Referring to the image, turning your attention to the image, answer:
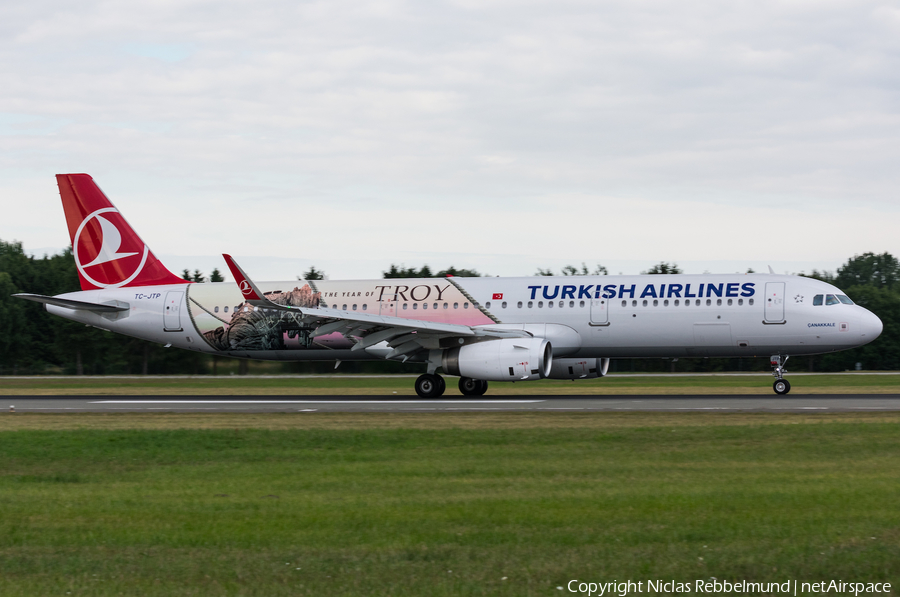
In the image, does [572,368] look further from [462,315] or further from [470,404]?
[470,404]

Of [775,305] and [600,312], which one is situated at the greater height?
[775,305]

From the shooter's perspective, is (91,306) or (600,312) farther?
(91,306)

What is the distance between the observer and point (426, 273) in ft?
264

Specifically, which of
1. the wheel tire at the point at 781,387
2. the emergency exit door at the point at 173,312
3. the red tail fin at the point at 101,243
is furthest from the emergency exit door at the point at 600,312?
the red tail fin at the point at 101,243

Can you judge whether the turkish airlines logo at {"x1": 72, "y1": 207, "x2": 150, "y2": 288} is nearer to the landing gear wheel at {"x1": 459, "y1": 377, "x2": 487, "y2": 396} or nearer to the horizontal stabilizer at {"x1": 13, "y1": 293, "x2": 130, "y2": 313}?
the horizontal stabilizer at {"x1": 13, "y1": 293, "x2": 130, "y2": 313}

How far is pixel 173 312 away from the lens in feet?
116

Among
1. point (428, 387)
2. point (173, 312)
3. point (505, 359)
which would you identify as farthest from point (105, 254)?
point (505, 359)

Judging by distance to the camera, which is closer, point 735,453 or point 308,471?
point 308,471

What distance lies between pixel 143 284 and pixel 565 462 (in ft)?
87.1

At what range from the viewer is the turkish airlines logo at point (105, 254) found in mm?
36500

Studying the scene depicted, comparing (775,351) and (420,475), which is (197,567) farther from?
(775,351)

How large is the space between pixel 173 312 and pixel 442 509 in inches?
1070

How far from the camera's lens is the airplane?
1161 inches

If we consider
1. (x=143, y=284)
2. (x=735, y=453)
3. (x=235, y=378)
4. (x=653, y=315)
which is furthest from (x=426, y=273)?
(x=735, y=453)
